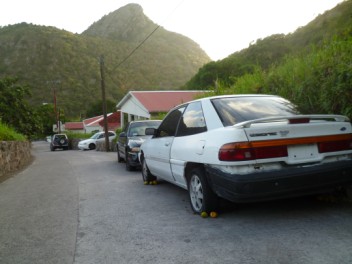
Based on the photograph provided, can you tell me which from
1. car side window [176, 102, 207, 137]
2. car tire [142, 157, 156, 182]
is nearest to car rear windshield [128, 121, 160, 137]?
car tire [142, 157, 156, 182]

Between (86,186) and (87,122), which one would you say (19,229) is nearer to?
(86,186)

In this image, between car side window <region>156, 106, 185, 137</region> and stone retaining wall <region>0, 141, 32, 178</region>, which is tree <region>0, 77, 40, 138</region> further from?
car side window <region>156, 106, 185, 137</region>

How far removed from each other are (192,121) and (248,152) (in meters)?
1.52

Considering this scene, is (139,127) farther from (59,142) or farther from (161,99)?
(59,142)

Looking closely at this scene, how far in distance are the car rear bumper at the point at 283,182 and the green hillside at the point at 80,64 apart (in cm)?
5837

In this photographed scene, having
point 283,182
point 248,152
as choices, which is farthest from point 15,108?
point 283,182

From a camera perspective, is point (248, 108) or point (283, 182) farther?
point (248, 108)

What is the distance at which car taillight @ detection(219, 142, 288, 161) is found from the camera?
14.0 feet

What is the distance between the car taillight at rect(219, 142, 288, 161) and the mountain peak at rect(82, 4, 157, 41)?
110 m

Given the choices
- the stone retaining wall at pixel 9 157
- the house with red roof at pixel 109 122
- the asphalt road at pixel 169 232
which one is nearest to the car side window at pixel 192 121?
the asphalt road at pixel 169 232

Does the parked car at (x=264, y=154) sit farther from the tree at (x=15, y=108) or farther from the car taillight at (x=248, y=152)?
the tree at (x=15, y=108)

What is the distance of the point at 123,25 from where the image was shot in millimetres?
123750

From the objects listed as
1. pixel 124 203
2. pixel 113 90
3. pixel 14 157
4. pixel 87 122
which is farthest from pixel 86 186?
pixel 113 90

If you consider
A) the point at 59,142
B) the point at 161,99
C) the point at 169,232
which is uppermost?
the point at 161,99
